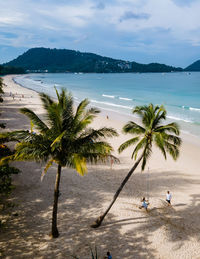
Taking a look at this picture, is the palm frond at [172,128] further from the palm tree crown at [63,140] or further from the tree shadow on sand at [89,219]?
the tree shadow on sand at [89,219]

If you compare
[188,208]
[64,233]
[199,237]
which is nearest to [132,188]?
[188,208]

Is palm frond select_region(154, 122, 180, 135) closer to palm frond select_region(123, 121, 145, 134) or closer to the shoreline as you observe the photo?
palm frond select_region(123, 121, 145, 134)

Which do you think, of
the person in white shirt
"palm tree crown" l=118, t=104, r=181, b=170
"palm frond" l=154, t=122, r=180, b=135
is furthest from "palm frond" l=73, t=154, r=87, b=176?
the person in white shirt

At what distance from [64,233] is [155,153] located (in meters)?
12.9

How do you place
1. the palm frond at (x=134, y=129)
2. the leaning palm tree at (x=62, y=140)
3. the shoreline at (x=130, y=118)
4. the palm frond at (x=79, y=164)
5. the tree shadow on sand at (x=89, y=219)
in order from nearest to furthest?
the palm frond at (x=79, y=164), the leaning palm tree at (x=62, y=140), the tree shadow on sand at (x=89, y=219), the palm frond at (x=134, y=129), the shoreline at (x=130, y=118)

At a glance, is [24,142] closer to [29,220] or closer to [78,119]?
[78,119]

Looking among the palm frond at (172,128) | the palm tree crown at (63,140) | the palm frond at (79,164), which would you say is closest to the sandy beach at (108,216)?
the palm tree crown at (63,140)

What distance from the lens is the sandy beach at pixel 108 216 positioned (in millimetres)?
8852

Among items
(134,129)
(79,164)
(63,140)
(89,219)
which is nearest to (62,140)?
(63,140)

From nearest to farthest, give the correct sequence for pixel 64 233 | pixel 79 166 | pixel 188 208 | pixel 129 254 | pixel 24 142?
pixel 79 166
pixel 24 142
pixel 129 254
pixel 64 233
pixel 188 208

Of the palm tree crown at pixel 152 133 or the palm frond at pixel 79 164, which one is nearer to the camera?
the palm frond at pixel 79 164

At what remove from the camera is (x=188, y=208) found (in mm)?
12078

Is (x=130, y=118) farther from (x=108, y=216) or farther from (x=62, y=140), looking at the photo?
(x=62, y=140)

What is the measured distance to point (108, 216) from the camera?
11.0m
